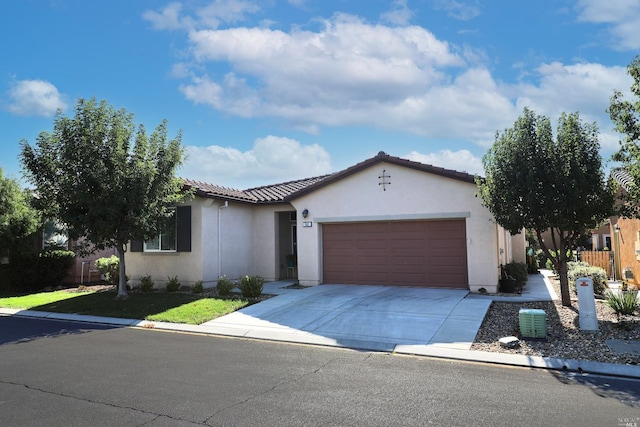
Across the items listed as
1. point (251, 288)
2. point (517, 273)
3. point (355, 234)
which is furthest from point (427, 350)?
point (517, 273)

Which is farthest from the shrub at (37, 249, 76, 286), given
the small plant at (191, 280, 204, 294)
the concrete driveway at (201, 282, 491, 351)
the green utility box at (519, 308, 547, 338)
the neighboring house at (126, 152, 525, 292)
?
the green utility box at (519, 308, 547, 338)

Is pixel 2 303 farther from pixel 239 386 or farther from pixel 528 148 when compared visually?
pixel 528 148

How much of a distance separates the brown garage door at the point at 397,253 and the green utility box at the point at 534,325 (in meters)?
5.55

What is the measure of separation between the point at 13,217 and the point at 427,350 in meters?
17.6

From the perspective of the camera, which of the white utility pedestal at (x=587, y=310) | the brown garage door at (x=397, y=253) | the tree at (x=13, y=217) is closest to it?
the white utility pedestal at (x=587, y=310)

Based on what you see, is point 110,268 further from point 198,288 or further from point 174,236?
point 198,288

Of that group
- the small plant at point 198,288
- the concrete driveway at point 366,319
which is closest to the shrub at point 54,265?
the small plant at point 198,288

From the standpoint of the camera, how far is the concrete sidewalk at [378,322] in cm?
759

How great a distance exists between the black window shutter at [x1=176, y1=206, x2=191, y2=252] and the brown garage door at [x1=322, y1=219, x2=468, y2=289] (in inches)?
193

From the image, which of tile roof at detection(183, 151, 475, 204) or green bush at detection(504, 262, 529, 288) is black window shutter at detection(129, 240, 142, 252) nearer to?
tile roof at detection(183, 151, 475, 204)

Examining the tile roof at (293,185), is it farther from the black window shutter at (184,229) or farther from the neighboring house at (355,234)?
the black window shutter at (184,229)

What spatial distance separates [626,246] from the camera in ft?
53.5

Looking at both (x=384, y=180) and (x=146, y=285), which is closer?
(x=384, y=180)

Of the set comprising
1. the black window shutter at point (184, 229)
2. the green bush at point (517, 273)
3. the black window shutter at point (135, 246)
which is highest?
the black window shutter at point (184, 229)
